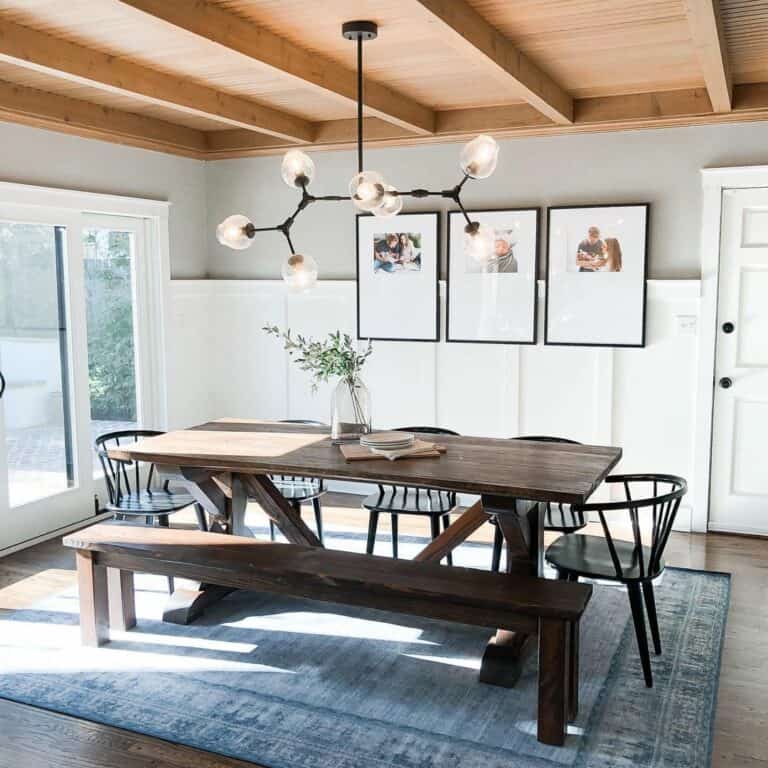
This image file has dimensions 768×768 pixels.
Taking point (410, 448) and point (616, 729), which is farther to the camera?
point (410, 448)

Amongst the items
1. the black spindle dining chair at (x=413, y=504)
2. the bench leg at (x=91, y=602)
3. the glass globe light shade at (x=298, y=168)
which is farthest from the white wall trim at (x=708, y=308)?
the bench leg at (x=91, y=602)

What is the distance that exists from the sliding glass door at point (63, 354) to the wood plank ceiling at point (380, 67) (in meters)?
0.63

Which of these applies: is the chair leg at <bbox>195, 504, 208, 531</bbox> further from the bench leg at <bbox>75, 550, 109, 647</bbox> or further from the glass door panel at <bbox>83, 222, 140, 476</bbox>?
the glass door panel at <bbox>83, 222, 140, 476</bbox>

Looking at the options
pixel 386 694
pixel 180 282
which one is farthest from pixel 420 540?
pixel 180 282

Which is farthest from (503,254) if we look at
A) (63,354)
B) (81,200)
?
(63,354)

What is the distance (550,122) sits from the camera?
5020 mm

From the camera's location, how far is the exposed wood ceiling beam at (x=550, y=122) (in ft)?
15.3

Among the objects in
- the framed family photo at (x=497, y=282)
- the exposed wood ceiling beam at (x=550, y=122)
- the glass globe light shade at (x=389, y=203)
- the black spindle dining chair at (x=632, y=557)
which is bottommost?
the black spindle dining chair at (x=632, y=557)

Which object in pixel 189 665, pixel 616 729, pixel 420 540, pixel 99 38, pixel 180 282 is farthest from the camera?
pixel 180 282

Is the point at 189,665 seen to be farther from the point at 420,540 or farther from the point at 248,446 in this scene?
the point at 420,540

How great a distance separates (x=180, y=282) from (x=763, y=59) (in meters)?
3.86

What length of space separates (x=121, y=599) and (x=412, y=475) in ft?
4.70

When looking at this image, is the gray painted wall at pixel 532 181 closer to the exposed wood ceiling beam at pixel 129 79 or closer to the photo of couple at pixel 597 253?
the photo of couple at pixel 597 253

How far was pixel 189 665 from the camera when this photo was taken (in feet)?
11.2
